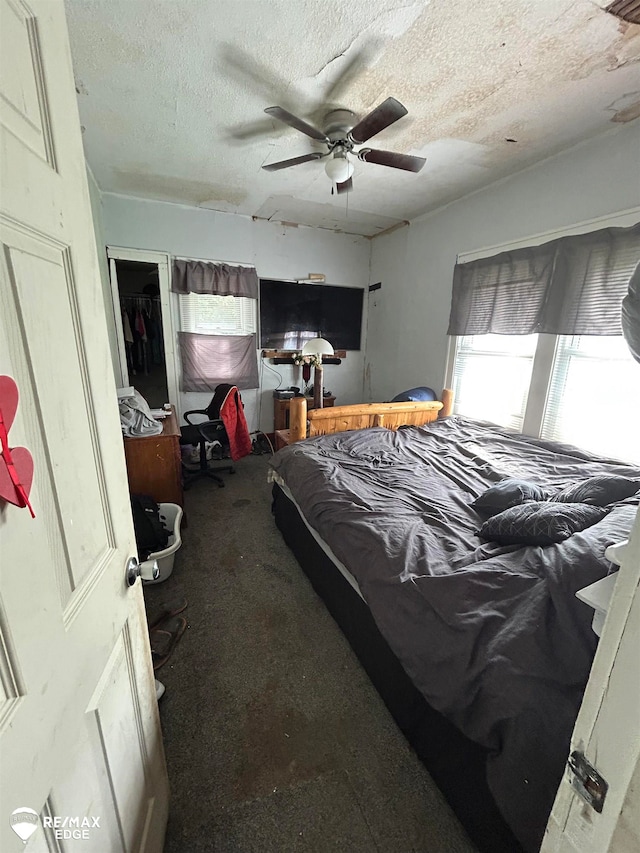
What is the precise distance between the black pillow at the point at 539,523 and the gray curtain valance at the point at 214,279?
361cm

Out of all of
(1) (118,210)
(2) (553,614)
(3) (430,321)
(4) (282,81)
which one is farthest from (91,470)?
(1) (118,210)

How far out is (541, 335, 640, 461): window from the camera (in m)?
2.18

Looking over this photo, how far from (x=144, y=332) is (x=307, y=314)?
2.16 meters

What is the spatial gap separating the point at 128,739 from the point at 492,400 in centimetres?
318

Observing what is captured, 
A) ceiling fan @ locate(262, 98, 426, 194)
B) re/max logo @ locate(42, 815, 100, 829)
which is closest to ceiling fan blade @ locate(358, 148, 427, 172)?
ceiling fan @ locate(262, 98, 426, 194)

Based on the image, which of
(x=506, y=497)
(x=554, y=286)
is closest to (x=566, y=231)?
(x=554, y=286)

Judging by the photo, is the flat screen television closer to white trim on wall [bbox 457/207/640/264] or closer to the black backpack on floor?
white trim on wall [bbox 457/207/640/264]

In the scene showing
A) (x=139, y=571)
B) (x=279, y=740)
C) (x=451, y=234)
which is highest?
(x=451, y=234)

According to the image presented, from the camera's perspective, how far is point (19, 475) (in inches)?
16.0

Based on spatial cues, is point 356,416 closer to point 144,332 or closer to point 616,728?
point 616,728

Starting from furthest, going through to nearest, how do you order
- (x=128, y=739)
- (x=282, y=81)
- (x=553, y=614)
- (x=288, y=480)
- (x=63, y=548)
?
(x=288, y=480)
(x=282, y=81)
(x=553, y=614)
(x=128, y=739)
(x=63, y=548)

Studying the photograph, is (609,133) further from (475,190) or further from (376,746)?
(376,746)

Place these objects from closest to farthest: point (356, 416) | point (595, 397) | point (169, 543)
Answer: point (169, 543)
point (595, 397)
point (356, 416)

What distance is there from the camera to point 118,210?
3.37 m
